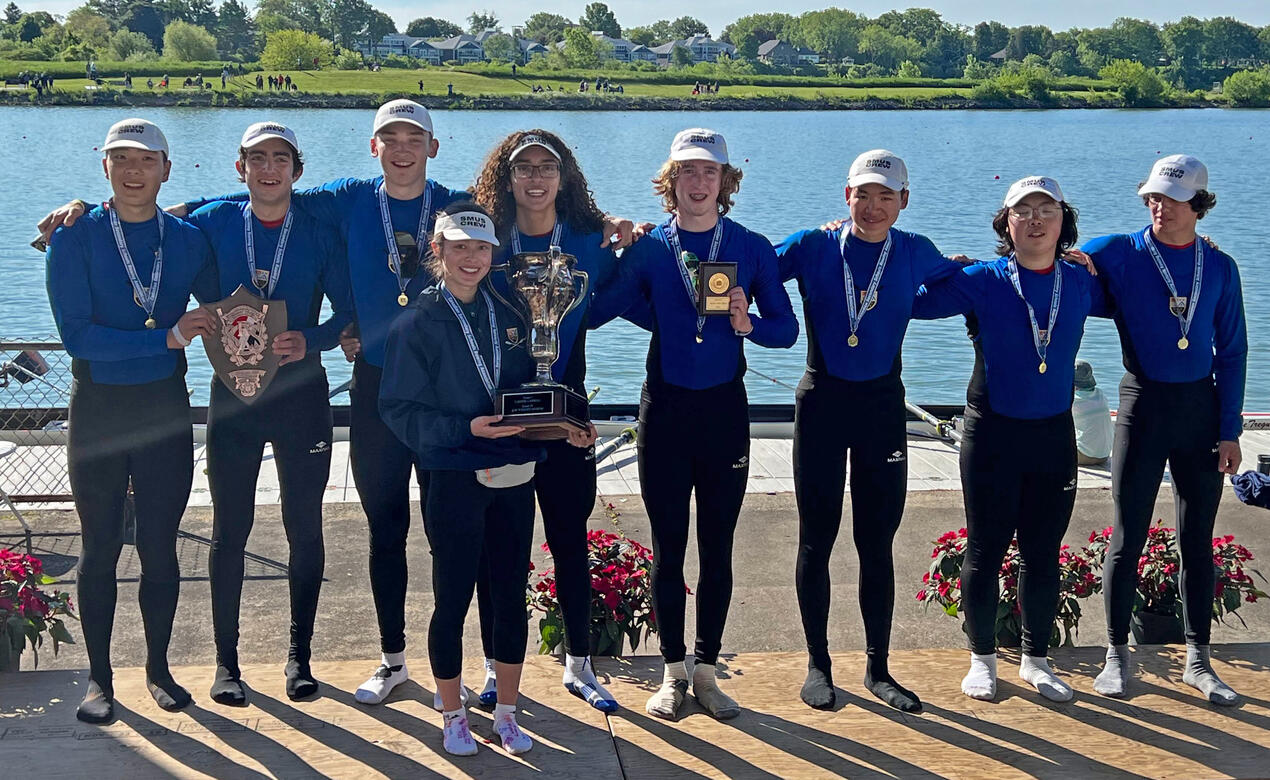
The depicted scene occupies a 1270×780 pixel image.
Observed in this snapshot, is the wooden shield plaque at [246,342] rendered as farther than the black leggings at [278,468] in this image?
No

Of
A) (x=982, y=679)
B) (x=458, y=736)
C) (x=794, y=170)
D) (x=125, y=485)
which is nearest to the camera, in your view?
(x=458, y=736)

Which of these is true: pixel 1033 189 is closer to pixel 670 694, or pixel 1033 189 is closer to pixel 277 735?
pixel 670 694

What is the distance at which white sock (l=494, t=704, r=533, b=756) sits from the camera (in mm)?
→ 4156

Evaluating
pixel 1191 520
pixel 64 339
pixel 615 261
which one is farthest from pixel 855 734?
pixel 64 339

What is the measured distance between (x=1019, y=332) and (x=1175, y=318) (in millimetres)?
581

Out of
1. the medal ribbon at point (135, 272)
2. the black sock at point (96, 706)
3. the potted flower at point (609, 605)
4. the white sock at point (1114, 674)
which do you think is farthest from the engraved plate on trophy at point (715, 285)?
the black sock at point (96, 706)

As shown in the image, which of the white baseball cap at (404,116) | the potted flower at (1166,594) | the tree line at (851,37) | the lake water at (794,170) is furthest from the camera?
the tree line at (851,37)

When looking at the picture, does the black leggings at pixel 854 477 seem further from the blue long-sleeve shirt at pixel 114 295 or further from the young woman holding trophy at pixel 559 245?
the blue long-sleeve shirt at pixel 114 295

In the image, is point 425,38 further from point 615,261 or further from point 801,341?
point 615,261

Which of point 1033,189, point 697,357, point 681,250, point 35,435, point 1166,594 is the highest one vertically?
point 1033,189

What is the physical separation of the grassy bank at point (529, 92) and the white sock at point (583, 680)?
75.9m

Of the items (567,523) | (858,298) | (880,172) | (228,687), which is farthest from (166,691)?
(880,172)

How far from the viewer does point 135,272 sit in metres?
4.28

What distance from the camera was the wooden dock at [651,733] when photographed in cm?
410
